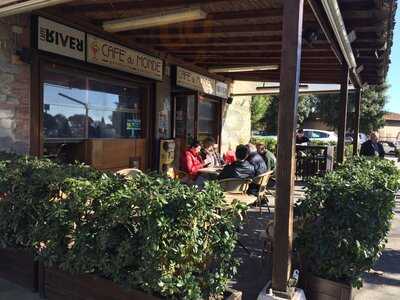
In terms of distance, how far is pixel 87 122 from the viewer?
654cm

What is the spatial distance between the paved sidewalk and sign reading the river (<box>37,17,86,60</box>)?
4664mm

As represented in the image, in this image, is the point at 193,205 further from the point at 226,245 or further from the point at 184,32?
the point at 184,32

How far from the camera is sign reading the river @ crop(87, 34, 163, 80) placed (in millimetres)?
6098

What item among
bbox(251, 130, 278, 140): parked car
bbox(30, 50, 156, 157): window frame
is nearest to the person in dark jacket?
bbox(30, 50, 156, 157): window frame

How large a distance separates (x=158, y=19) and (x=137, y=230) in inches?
134

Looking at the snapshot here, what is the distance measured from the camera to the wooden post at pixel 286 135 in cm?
284

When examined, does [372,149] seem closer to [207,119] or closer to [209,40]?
[207,119]

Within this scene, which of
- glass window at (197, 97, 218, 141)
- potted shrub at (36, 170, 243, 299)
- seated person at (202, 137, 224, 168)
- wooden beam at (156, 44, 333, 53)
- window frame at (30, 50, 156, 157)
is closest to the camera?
potted shrub at (36, 170, 243, 299)

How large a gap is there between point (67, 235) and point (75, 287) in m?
0.40

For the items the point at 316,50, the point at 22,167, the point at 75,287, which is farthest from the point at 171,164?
the point at 75,287

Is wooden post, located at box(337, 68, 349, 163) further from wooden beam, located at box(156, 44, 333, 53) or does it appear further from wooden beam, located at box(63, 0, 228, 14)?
wooden beam, located at box(63, 0, 228, 14)

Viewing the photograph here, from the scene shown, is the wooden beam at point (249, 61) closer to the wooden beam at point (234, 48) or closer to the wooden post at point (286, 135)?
the wooden beam at point (234, 48)

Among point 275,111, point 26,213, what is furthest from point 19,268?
point 275,111

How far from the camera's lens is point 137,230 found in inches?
107
